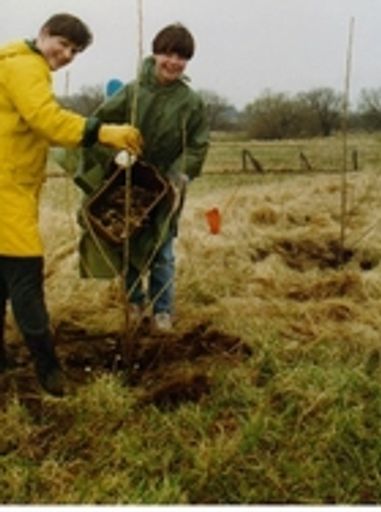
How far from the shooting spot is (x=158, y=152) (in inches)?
151

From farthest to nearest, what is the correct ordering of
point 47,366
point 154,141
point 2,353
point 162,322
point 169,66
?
point 162,322
point 154,141
point 169,66
point 2,353
point 47,366

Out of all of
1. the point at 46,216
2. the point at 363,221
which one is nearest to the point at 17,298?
the point at 46,216

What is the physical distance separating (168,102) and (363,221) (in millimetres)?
3753

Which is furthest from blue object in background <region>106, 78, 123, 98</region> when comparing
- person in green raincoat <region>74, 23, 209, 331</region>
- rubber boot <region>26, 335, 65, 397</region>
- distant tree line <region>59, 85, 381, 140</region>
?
distant tree line <region>59, 85, 381, 140</region>

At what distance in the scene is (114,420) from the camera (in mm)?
2945

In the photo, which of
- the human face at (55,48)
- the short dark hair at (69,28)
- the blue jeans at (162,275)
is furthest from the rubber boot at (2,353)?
the short dark hair at (69,28)

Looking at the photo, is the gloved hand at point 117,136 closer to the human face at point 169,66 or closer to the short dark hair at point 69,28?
the short dark hair at point 69,28

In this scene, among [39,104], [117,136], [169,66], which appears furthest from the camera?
[169,66]

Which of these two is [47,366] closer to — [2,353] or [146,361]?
[2,353]

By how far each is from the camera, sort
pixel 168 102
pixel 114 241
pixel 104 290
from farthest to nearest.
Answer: pixel 104 290
pixel 168 102
pixel 114 241

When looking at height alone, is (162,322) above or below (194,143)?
below

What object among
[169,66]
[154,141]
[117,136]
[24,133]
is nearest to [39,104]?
[24,133]

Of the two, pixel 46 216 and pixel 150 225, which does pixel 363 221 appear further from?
pixel 150 225

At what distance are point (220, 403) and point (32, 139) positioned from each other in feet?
4.05
